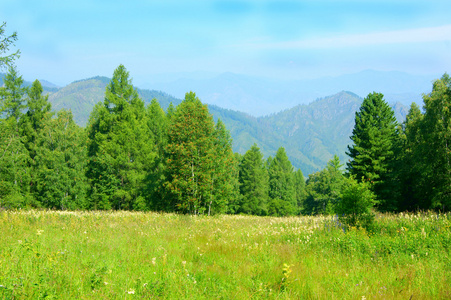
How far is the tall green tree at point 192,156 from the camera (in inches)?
852

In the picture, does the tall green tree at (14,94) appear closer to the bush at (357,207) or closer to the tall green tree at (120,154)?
the tall green tree at (120,154)

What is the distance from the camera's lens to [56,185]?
96.7ft

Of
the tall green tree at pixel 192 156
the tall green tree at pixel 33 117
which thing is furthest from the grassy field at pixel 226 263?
the tall green tree at pixel 33 117

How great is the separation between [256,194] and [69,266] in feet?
179

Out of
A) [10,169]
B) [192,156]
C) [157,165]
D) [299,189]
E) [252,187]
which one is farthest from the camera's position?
[299,189]

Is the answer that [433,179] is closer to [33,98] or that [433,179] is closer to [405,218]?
[405,218]

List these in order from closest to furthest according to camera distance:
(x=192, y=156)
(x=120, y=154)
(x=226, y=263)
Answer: (x=226, y=263), (x=192, y=156), (x=120, y=154)

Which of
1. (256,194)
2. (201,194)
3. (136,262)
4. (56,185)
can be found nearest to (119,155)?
(56,185)

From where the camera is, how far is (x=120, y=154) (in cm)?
2931

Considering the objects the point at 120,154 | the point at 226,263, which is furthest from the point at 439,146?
the point at 120,154

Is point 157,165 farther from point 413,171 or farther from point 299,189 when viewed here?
point 299,189

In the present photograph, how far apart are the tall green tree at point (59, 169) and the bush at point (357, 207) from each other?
2881 cm

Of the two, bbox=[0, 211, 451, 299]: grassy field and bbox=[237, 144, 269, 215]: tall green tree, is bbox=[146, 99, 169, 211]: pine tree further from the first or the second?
bbox=[237, 144, 269, 215]: tall green tree

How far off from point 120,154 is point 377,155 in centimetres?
3029
